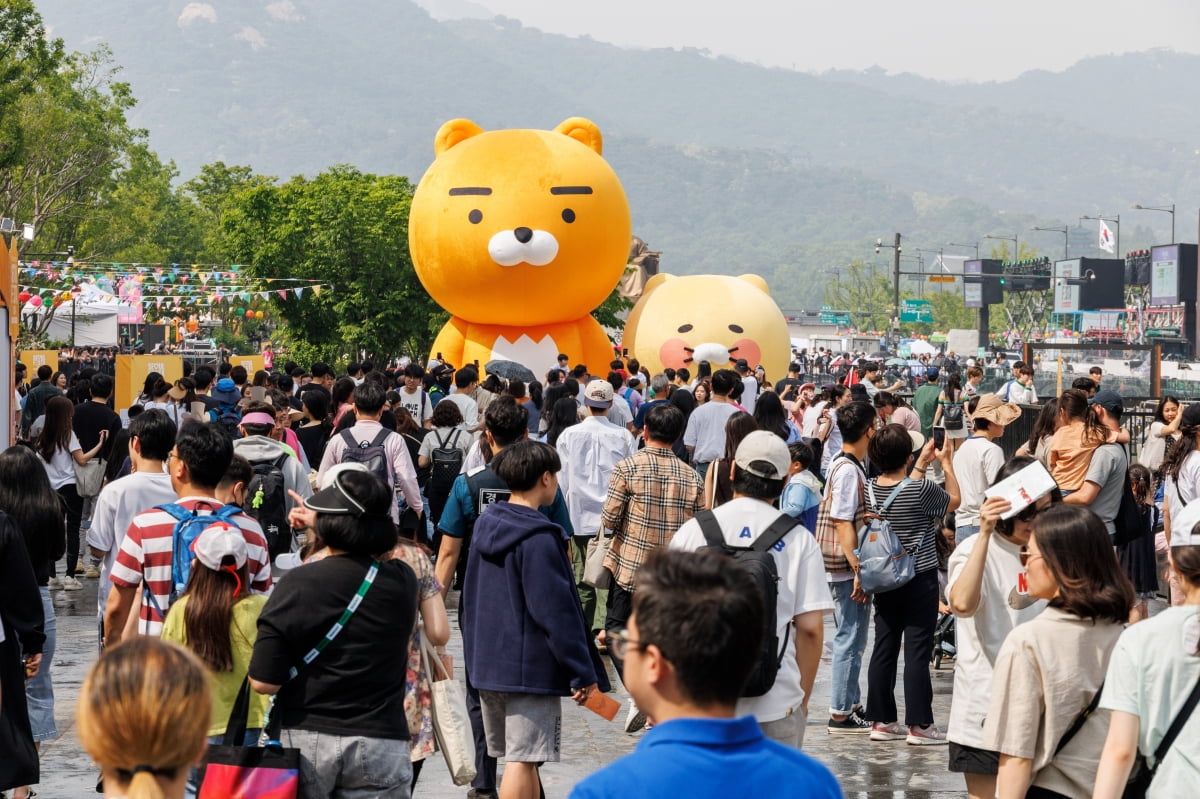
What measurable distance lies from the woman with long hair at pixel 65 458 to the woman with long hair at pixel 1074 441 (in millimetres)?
6258

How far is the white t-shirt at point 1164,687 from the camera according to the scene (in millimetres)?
3459

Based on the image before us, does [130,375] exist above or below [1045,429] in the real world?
above

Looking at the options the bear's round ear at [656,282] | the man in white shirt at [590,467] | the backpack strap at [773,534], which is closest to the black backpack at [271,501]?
the man in white shirt at [590,467]

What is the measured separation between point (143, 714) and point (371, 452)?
19.4 feet

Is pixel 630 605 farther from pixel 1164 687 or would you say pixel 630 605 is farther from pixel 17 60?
pixel 17 60

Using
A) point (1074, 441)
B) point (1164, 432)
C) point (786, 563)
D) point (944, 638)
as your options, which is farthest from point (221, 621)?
point (1164, 432)

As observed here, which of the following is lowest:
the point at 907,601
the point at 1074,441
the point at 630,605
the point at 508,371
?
the point at 907,601

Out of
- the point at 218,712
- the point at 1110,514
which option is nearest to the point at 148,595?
the point at 218,712

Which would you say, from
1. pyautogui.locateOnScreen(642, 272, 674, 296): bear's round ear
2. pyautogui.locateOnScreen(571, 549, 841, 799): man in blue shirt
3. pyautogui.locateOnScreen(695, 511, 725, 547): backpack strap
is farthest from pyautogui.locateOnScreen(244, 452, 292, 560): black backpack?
pyautogui.locateOnScreen(642, 272, 674, 296): bear's round ear

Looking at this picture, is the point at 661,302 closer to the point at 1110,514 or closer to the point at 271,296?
the point at 271,296

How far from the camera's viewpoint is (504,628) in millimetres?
5258

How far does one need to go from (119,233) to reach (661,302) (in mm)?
30332

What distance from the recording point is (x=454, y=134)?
21.4 meters

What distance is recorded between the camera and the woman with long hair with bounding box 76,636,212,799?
2.53 meters
